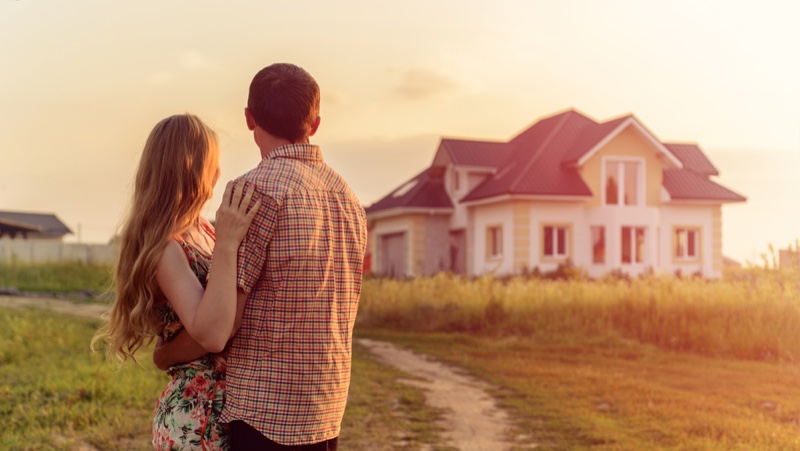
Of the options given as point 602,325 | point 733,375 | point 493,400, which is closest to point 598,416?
point 493,400

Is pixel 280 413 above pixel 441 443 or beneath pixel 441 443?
above

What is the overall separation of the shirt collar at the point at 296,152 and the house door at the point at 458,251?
28.7m

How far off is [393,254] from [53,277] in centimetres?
1266

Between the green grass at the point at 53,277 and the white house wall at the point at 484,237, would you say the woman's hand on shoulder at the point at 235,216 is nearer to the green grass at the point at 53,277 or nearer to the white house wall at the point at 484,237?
the green grass at the point at 53,277

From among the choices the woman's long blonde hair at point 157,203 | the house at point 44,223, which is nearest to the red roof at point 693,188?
the woman's long blonde hair at point 157,203

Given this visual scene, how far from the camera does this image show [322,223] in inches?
98.9

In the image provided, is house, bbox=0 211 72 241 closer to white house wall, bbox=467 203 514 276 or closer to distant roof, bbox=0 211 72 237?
distant roof, bbox=0 211 72 237

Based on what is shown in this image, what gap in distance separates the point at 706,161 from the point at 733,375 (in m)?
23.3

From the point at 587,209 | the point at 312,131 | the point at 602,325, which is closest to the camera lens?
the point at 312,131

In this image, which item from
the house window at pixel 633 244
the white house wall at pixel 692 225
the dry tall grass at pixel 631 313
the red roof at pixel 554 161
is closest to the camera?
the dry tall grass at pixel 631 313

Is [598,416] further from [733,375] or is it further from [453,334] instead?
[453,334]

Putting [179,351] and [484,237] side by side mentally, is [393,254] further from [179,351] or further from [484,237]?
[179,351]

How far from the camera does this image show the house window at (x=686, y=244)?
1179 inches

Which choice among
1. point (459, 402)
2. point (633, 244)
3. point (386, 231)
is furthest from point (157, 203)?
point (386, 231)
